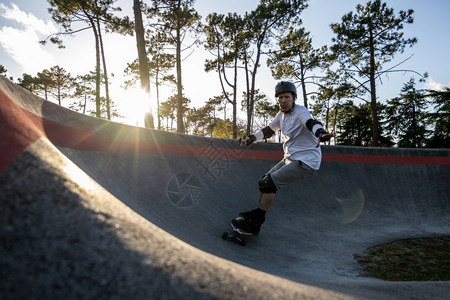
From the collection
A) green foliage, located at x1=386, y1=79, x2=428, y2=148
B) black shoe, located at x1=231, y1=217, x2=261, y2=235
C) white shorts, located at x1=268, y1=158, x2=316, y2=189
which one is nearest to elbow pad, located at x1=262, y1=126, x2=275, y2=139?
white shorts, located at x1=268, y1=158, x2=316, y2=189

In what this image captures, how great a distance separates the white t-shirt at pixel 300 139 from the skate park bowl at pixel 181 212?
44.3 inches

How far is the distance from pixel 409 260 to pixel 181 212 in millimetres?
2714

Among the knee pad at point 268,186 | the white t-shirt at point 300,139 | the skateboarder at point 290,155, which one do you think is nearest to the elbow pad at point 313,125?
the skateboarder at point 290,155

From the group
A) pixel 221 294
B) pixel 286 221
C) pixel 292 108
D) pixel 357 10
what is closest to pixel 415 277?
pixel 286 221

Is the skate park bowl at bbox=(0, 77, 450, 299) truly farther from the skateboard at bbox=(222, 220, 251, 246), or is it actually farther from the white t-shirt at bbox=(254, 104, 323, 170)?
the white t-shirt at bbox=(254, 104, 323, 170)

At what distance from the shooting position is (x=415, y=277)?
7.52ft

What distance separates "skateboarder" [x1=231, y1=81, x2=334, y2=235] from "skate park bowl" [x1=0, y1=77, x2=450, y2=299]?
0.34m

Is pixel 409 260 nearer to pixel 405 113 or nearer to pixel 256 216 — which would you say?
pixel 256 216

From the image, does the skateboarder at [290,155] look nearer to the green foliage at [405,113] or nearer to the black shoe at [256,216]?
the black shoe at [256,216]

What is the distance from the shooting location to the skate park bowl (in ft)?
2.13

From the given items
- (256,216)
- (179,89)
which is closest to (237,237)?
(256,216)

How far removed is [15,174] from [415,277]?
3.10 meters

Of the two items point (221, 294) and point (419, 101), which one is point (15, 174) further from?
point (419, 101)

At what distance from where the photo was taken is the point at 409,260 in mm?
2783
